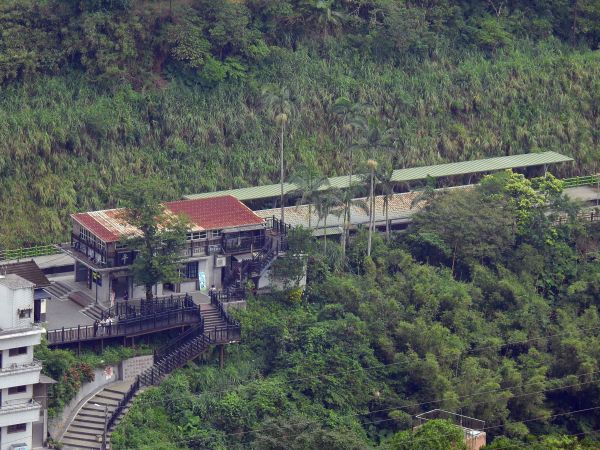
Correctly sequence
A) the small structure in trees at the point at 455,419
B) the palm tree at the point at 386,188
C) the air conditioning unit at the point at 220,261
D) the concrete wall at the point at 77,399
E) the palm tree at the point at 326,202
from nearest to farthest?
the concrete wall at the point at 77,399 < the small structure in trees at the point at 455,419 < the air conditioning unit at the point at 220,261 < the palm tree at the point at 326,202 < the palm tree at the point at 386,188

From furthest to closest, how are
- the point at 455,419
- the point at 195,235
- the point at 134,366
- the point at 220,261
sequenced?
the point at 220,261 → the point at 195,235 → the point at 455,419 → the point at 134,366

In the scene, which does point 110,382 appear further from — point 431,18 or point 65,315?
point 431,18

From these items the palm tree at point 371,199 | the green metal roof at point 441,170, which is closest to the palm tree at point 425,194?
the palm tree at point 371,199

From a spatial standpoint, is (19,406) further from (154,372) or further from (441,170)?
(441,170)

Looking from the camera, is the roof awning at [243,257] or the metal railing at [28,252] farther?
the metal railing at [28,252]

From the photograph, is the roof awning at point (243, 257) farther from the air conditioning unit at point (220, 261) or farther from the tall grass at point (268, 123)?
the tall grass at point (268, 123)

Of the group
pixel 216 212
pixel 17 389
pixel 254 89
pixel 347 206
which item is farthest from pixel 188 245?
pixel 254 89
